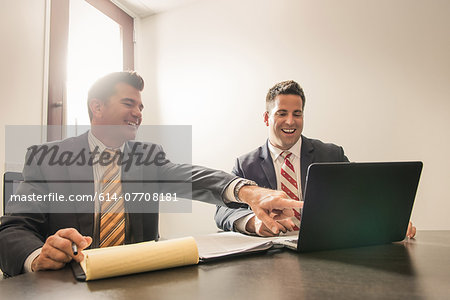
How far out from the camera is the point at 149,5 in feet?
10.7

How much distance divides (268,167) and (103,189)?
888mm

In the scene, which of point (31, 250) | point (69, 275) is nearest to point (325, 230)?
point (69, 275)

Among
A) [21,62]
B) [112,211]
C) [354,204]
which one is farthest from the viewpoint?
[21,62]

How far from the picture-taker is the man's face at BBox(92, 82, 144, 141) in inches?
67.7

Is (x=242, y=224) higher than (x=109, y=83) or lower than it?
lower

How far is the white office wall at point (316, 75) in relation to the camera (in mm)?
2373

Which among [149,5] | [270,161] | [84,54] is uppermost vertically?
[149,5]

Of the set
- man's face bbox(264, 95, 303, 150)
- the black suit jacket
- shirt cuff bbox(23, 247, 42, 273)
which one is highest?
man's face bbox(264, 95, 303, 150)

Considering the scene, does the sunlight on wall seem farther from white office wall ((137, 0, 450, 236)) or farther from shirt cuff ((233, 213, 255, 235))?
shirt cuff ((233, 213, 255, 235))

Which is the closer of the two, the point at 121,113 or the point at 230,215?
the point at 230,215

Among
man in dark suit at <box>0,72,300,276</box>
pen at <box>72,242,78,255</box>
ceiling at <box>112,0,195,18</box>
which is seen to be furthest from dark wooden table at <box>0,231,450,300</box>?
ceiling at <box>112,0,195,18</box>

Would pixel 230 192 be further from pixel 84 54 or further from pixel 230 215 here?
pixel 84 54

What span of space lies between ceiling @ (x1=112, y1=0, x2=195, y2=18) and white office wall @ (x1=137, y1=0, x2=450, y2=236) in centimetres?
7

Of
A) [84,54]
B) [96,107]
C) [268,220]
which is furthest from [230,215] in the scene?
[84,54]
